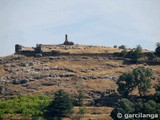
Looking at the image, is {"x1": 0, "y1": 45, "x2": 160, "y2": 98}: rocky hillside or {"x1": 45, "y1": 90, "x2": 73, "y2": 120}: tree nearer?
{"x1": 45, "y1": 90, "x2": 73, "y2": 120}: tree

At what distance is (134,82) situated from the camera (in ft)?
342

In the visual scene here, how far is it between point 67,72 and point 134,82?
880 inches

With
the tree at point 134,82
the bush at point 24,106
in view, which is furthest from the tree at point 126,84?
the bush at point 24,106

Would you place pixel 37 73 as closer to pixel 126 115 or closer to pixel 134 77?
pixel 134 77

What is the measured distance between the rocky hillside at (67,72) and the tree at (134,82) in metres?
5.18

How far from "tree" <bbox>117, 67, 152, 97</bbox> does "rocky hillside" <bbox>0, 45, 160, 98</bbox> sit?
5185 millimetres

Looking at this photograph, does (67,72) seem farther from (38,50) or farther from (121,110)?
(121,110)

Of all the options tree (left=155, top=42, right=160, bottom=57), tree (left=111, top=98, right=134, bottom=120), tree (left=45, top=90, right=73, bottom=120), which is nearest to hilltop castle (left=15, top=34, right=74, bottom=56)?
tree (left=155, top=42, right=160, bottom=57)

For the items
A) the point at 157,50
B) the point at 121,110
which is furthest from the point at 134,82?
the point at 157,50

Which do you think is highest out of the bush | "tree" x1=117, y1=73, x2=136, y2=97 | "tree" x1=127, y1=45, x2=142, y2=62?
"tree" x1=127, y1=45, x2=142, y2=62

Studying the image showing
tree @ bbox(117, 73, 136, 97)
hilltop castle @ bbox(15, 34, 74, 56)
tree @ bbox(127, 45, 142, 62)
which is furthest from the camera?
hilltop castle @ bbox(15, 34, 74, 56)

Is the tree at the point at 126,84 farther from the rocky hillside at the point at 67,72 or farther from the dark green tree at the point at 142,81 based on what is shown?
the rocky hillside at the point at 67,72

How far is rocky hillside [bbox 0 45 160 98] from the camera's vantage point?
11250cm

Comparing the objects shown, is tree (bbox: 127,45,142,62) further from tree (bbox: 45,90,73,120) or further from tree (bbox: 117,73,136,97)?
tree (bbox: 45,90,73,120)
